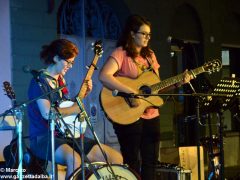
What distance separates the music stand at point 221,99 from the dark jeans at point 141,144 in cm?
75

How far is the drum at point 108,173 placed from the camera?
4141mm

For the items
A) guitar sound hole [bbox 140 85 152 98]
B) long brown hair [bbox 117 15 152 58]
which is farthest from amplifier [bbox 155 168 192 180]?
long brown hair [bbox 117 15 152 58]

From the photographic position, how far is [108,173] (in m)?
4.32

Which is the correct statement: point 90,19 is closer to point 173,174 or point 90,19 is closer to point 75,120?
point 173,174

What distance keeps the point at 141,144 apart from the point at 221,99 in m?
1.21

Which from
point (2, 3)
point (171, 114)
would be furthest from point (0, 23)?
point (171, 114)

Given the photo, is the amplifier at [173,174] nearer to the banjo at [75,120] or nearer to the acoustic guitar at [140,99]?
the acoustic guitar at [140,99]

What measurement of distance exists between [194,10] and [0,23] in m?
3.95

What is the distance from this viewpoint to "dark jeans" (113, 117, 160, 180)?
4.72 meters

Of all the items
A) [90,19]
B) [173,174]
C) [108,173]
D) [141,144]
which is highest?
[90,19]

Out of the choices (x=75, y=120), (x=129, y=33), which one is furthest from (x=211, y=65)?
(x=75, y=120)

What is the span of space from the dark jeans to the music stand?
2.45 ft

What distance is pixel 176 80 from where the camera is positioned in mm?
4984

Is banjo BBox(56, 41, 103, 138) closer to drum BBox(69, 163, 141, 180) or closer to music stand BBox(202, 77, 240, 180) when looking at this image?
drum BBox(69, 163, 141, 180)
